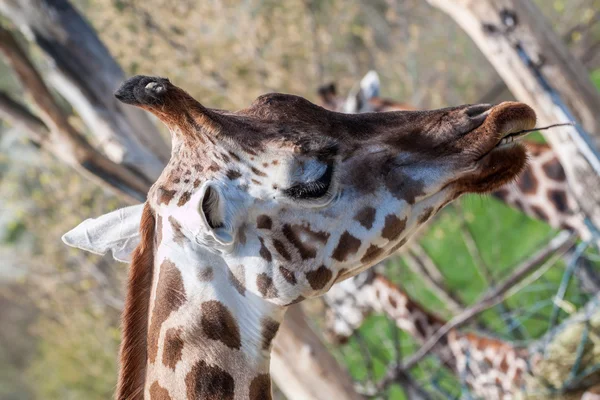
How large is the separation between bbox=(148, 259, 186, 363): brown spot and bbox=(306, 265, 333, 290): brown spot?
0.31 meters

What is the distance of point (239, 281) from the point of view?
156 cm

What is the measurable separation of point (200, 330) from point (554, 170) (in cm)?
248

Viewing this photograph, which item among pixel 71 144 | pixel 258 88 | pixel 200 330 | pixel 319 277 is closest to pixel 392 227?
pixel 319 277

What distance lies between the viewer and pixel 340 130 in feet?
5.15

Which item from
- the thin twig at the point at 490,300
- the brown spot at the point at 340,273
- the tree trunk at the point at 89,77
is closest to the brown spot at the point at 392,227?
the brown spot at the point at 340,273

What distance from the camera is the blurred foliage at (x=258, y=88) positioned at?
524 centimetres

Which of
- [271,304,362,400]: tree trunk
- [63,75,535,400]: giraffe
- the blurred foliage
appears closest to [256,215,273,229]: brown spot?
[63,75,535,400]: giraffe

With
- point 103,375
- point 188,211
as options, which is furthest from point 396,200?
point 103,375

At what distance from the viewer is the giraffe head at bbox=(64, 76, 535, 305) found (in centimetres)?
150

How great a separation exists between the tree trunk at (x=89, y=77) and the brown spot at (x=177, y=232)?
1.26 meters

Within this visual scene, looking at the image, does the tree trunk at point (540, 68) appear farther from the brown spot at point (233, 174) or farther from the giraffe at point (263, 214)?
the brown spot at point (233, 174)

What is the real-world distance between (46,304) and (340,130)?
5.52m

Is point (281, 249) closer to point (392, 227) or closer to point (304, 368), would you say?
point (392, 227)

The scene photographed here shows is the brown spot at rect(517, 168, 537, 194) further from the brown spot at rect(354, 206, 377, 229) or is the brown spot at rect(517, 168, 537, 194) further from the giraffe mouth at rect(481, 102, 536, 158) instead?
the brown spot at rect(354, 206, 377, 229)
